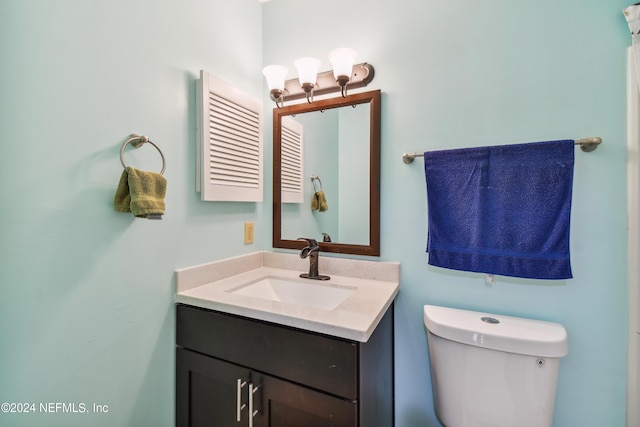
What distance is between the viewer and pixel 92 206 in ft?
2.86

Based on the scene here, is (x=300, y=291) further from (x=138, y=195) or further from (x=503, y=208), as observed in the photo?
(x=503, y=208)

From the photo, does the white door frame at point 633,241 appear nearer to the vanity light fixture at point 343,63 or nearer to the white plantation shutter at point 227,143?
the vanity light fixture at point 343,63

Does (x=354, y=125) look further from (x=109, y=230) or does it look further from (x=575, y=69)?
(x=109, y=230)

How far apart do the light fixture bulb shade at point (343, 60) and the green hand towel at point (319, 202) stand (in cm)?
58

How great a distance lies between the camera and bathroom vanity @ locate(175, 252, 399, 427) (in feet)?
2.72

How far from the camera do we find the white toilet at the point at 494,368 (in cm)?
92

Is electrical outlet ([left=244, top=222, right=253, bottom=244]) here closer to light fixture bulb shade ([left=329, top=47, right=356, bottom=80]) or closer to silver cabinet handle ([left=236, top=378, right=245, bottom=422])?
silver cabinet handle ([left=236, top=378, right=245, bottom=422])

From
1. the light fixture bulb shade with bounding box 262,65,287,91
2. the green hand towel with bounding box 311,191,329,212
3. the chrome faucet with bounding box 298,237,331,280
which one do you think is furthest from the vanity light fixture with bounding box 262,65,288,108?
the chrome faucet with bounding box 298,237,331,280

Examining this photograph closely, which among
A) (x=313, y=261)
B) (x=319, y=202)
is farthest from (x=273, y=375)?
(x=319, y=202)

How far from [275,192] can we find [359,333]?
99 cm

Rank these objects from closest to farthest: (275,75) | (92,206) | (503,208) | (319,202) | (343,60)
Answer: (92,206) → (503,208) → (343,60) → (275,75) → (319,202)

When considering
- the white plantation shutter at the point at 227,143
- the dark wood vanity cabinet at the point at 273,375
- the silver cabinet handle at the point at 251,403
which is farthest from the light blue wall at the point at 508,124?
the silver cabinet handle at the point at 251,403

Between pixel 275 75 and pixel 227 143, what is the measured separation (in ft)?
1.37

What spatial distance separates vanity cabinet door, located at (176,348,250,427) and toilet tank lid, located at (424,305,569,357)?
742mm
